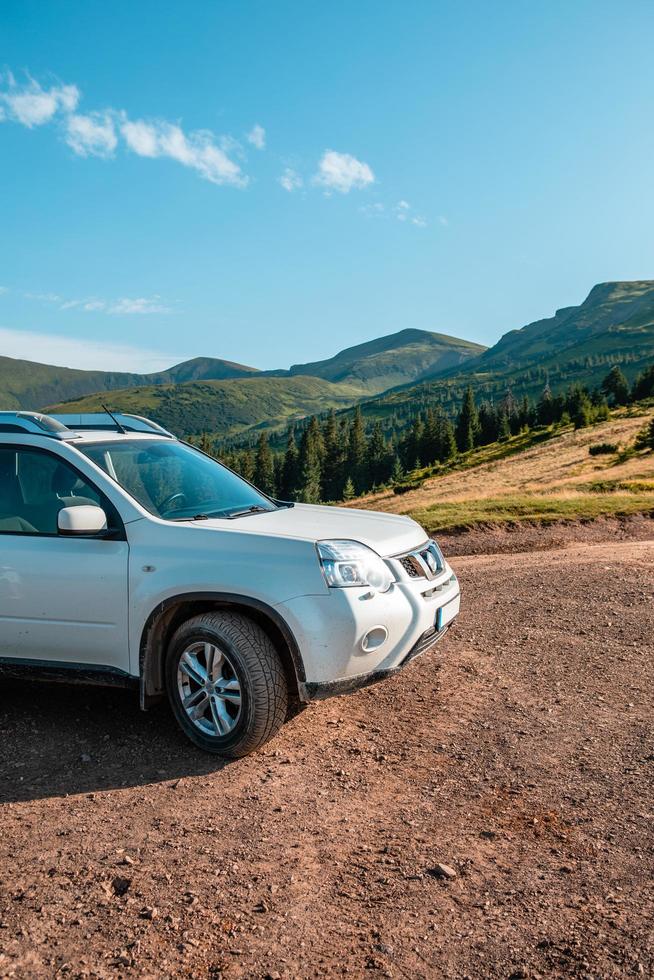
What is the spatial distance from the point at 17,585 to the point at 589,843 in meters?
3.96

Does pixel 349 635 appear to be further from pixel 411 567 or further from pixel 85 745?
pixel 85 745

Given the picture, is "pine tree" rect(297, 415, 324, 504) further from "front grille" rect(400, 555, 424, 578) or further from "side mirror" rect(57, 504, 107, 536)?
"side mirror" rect(57, 504, 107, 536)

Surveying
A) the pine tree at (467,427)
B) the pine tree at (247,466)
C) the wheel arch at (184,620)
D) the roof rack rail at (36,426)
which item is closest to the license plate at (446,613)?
the wheel arch at (184,620)

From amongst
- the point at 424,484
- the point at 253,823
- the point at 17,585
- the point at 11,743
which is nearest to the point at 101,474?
the point at 17,585

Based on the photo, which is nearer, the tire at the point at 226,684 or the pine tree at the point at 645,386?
the tire at the point at 226,684

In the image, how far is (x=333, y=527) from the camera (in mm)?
5047

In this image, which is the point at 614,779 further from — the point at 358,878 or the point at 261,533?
the point at 261,533

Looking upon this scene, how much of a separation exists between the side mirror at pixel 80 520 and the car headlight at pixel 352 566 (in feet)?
4.95

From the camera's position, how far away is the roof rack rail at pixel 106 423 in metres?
5.89

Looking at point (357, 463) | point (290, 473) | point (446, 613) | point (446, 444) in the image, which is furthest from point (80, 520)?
point (357, 463)

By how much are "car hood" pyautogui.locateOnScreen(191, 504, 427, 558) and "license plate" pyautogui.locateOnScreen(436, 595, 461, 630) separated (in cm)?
50

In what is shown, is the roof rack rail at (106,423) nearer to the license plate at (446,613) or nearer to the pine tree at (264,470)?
the license plate at (446,613)

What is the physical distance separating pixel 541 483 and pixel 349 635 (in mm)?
38337

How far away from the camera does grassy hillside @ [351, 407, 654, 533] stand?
62.6 feet
